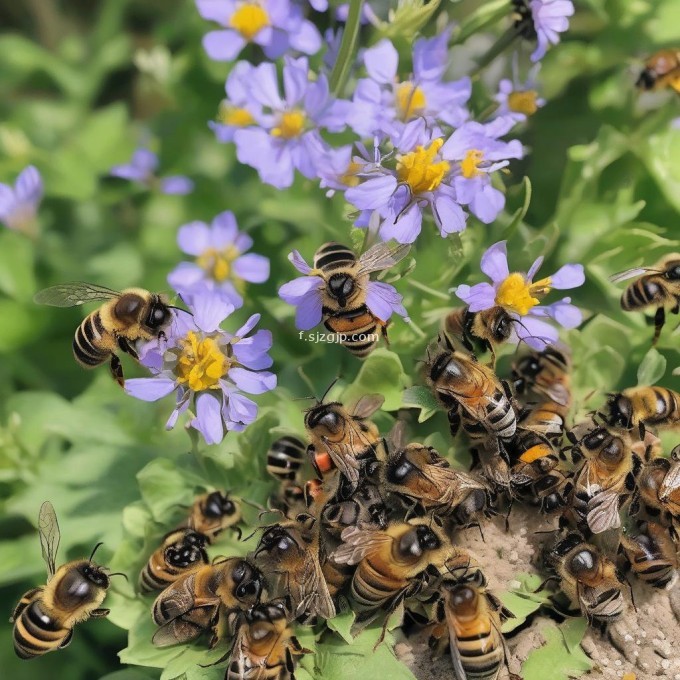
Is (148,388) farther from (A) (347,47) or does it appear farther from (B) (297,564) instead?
(A) (347,47)

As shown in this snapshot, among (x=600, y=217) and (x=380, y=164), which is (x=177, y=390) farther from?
(x=600, y=217)

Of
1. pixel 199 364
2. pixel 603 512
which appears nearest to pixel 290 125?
pixel 199 364

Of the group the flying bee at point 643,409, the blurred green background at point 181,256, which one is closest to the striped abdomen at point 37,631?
the blurred green background at point 181,256

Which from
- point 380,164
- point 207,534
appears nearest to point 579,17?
point 380,164

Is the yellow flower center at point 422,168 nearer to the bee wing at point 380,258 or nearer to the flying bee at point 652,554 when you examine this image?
the bee wing at point 380,258

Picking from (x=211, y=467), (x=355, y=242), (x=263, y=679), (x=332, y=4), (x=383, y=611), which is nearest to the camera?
(x=263, y=679)

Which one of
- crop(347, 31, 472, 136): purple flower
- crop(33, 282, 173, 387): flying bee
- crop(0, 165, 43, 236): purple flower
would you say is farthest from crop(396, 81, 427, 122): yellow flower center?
crop(0, 165, 43, 236): purple flower

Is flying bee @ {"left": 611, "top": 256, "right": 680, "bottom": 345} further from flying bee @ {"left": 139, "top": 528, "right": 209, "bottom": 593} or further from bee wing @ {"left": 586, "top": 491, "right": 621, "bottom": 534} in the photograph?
flying bee @ {"left": 139, "top": 528, "right": 209, "bottom": 593}
